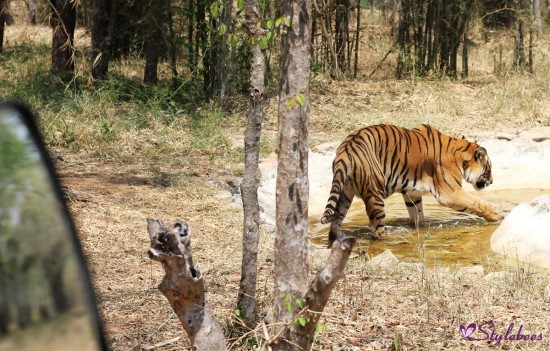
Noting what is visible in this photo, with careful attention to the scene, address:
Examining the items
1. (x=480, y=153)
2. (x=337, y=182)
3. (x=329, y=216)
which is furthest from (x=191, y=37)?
(x=329, y=216)

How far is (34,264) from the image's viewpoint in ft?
2.97

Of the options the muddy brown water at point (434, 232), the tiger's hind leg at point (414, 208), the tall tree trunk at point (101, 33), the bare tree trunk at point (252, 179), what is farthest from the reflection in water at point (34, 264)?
the tall tree trunk at point (101, 33)

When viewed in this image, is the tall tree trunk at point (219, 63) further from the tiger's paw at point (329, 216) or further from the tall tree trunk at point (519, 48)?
the tall tree trunk at point (519, 48)

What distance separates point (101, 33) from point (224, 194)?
22.1 feet

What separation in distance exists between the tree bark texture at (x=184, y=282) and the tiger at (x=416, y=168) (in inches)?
183

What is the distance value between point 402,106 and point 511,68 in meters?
3.36

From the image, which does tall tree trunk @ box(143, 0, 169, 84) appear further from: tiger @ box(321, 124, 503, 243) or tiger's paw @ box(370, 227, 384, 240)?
tiger's paw @ box(370, 227, 384, 240)

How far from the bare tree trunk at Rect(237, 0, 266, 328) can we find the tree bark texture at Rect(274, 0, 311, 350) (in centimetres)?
44

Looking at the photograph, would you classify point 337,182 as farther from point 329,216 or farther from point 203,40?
point 203,40

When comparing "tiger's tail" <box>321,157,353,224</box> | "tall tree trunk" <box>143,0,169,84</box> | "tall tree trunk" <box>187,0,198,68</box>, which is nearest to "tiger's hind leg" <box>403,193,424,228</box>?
"tiger's tail" <box>321,157,353,224</box>

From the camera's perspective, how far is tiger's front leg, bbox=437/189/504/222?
25.5 feet

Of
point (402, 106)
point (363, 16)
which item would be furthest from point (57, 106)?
point (363, 16)

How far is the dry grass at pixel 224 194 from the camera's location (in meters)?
4.00

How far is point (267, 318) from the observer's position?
3336 mm
